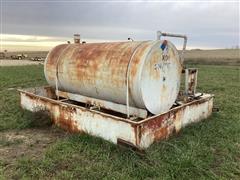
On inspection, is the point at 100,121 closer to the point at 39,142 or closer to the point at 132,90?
the point at 132,90

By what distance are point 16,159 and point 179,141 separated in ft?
9.23

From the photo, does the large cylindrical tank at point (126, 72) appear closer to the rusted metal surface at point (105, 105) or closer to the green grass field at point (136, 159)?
the rusted metal surface at point (105, 105)

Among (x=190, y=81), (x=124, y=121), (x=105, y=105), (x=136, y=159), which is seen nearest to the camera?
(x=136, y=159)

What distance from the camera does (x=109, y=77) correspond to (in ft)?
16.5

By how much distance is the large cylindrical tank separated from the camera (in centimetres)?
466

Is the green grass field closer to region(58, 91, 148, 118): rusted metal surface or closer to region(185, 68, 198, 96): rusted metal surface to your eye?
region(58, 91, 148, 118): rusted metal surface

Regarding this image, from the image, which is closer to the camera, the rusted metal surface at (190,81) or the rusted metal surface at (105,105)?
the rusted metal surface at (105,105)

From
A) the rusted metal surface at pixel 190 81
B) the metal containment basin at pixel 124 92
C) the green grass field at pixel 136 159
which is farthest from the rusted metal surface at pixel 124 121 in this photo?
the rusted metal surface at pixel 190 81

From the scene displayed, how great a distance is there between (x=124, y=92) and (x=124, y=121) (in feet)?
2.21

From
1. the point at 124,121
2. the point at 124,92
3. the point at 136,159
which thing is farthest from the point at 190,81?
the point at 136,159

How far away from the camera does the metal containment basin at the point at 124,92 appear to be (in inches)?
180

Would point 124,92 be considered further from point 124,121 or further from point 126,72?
point 124,121

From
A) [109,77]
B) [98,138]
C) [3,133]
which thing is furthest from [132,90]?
[3,133]

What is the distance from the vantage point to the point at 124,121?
438cm
